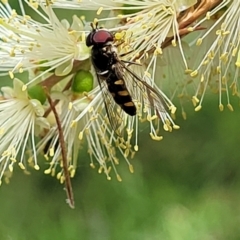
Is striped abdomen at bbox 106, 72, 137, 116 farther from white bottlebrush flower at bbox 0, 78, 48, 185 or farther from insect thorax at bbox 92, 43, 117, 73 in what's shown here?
white bottlebrush flower at bbox 0, 78, 48, 185

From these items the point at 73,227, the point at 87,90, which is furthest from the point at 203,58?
the point at 73,227

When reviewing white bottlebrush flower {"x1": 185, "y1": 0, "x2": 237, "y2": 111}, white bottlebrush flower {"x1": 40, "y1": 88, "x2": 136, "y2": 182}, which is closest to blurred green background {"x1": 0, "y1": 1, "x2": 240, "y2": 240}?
white bottlebrush flower {"x1": 40, "y1": 88, "x2": 136, "y2": 182}

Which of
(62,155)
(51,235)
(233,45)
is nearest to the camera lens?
(233,45)

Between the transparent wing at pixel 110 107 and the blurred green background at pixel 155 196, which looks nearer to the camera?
the transparent wing at pixel 110 107

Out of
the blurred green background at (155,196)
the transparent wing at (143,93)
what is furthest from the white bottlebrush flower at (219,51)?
the blurred green background at (155,196)

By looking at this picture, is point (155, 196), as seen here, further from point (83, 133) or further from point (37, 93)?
point (37, 93)

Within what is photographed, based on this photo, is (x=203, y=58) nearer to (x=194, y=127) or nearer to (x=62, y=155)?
(x=62, y=155)

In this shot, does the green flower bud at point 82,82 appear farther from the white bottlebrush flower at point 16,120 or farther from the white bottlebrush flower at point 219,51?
the white bottlebrush flower at point 219,51
